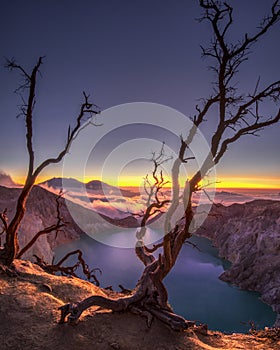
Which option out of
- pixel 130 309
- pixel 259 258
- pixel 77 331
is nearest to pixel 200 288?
pixel 259 258

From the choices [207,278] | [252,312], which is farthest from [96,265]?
[252,312]

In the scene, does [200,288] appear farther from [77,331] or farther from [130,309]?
[77,331]

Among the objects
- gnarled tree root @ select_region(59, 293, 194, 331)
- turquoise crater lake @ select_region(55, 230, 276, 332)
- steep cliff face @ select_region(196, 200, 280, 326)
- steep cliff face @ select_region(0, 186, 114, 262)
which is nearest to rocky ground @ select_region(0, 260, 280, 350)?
gnarled tree root @ select_region(59, 293, 194, 331)

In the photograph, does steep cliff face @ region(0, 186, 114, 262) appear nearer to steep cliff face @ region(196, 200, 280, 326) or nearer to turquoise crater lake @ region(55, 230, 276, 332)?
turquoise crater lake @ region(55, 230, 276, 332)

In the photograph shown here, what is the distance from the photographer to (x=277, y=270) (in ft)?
167

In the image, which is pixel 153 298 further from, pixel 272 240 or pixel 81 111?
pixel 272 240

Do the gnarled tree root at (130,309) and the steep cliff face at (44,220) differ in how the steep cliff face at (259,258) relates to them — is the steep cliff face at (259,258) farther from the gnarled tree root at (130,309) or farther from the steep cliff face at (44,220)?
the gnarled tree root at (130,309)

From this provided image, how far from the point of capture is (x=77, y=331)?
6320mm

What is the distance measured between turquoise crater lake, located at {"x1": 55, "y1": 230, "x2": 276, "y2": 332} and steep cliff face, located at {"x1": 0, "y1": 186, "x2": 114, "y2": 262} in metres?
11.4

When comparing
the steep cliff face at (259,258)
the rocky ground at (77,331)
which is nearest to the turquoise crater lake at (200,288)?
the steep cliff face at (259,258)

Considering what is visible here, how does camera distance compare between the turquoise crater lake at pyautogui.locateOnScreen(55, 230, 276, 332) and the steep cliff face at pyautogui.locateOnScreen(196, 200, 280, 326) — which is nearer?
the turquoise crater lake at pyautogui.locateOnScreen(55, 230, 276, 332)

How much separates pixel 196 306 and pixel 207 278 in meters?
18.1

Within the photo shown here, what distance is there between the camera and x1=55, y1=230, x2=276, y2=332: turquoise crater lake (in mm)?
44906

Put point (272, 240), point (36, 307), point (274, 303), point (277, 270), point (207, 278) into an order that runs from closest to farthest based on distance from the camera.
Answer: point (36, 307) → point (274, 303) → point (277, 270) → point (272, 240) → point (207, 278)
